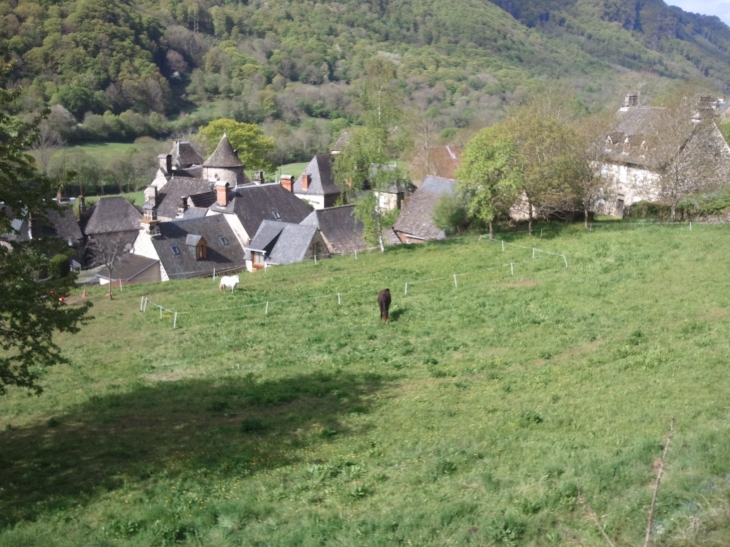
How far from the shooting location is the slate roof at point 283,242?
128 feet

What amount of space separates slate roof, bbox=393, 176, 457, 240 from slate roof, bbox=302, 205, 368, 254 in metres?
2.76

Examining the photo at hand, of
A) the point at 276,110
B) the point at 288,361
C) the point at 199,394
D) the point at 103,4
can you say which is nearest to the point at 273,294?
the point at 288,361

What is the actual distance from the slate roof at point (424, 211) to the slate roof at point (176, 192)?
1922cm

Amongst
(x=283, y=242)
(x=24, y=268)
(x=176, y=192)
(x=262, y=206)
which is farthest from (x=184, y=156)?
(x=24, y=268)

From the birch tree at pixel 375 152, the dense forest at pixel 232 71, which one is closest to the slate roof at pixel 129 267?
the birch tree at pixel 375 152

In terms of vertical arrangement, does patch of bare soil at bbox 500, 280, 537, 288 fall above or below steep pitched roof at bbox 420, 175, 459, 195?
below

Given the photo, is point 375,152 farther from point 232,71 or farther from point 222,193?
point 232,71

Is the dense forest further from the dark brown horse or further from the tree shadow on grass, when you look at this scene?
the tree shadow on grass

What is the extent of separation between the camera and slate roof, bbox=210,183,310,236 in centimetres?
4519

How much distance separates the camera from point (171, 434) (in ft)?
45.3

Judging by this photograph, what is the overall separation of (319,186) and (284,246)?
59.7ft

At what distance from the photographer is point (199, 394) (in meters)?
16.7

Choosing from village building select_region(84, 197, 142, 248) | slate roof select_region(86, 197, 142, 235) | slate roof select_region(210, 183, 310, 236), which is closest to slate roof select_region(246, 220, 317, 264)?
slate roof select_region(210, 183, 310, 236)

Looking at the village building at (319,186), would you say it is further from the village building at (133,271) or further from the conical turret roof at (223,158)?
the village building at (133,271)
